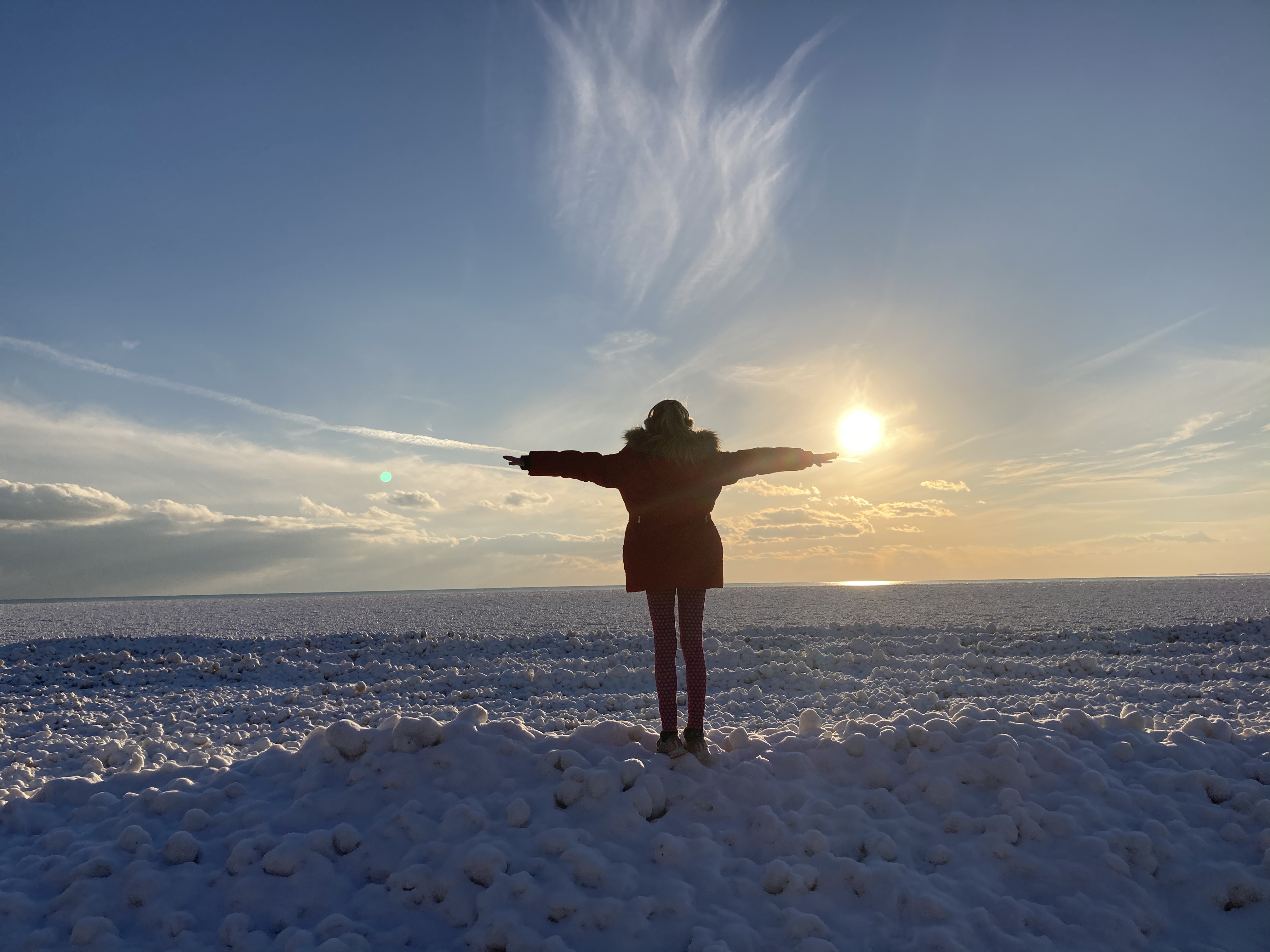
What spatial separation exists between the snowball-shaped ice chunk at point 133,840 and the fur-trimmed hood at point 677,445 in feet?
14.8

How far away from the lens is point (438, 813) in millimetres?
5129

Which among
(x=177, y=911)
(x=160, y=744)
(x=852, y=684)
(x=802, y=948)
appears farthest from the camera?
(x=852, y=684)

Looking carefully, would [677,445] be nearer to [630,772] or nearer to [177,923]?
[630,772]

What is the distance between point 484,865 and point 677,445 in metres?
3.26

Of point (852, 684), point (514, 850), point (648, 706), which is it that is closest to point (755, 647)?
point (852, 684)

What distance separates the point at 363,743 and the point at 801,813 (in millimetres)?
3481

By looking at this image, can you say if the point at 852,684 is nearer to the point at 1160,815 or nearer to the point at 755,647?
the point at 755,647

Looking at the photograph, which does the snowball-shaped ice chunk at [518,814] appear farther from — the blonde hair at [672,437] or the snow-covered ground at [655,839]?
the blonde hair at [672,437]

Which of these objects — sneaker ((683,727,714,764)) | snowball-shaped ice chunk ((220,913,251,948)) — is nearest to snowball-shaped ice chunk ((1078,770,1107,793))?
sneaker ((683,727,714,764))

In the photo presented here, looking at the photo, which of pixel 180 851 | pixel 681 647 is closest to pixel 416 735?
pixel 180 851

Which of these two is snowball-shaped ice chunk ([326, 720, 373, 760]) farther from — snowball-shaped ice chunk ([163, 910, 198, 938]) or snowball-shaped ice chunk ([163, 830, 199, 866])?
snowball-shaped ice chunk ([163, 910, 198, 938])

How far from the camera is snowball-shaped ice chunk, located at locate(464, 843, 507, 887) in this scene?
451 centimetres

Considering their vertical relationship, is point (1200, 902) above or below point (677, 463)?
below

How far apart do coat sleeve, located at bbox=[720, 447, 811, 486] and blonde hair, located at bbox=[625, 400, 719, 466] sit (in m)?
0.17
